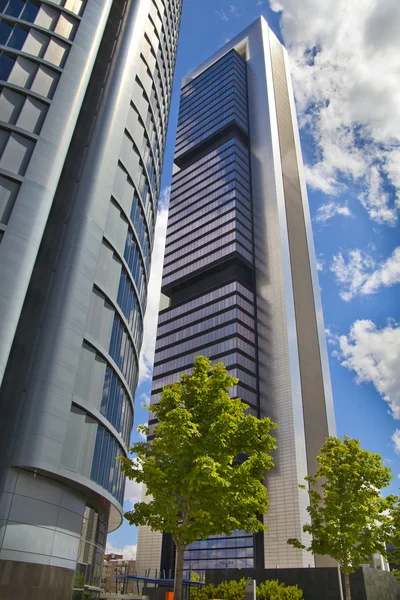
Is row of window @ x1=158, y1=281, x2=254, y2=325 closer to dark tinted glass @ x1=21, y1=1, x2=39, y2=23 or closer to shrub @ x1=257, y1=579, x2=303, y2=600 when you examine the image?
dark tinted glass @ x1=21, y1=1, x2=39, y2=23

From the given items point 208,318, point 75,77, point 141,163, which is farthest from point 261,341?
point 75,77

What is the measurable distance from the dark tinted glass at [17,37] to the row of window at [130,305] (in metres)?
15.0

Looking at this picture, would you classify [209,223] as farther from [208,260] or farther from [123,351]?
[123,351]

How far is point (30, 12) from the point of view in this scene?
30.8m

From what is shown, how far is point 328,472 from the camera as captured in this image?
27.8 m

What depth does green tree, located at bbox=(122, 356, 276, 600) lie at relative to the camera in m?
18.5

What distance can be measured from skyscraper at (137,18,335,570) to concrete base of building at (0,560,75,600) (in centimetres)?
5004

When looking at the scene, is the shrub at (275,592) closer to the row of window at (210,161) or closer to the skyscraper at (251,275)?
the skyscraper at (251,275)

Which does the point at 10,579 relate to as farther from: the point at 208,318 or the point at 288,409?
the point at 208,318

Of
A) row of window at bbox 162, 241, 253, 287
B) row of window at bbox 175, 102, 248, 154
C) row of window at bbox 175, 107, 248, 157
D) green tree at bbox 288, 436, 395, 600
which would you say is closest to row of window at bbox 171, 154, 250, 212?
row of window at bbox 175, 107, 248, 157

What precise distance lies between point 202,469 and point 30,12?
3001 centimetres

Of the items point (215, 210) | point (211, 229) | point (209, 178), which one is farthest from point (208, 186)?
point (211, 229)

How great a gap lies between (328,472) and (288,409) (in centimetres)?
4649

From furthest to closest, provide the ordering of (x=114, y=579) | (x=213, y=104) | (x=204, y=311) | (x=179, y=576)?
(x=213, y=104)
(x=204, y=311)
(x=114, y=579)
(x=179, y=576)
